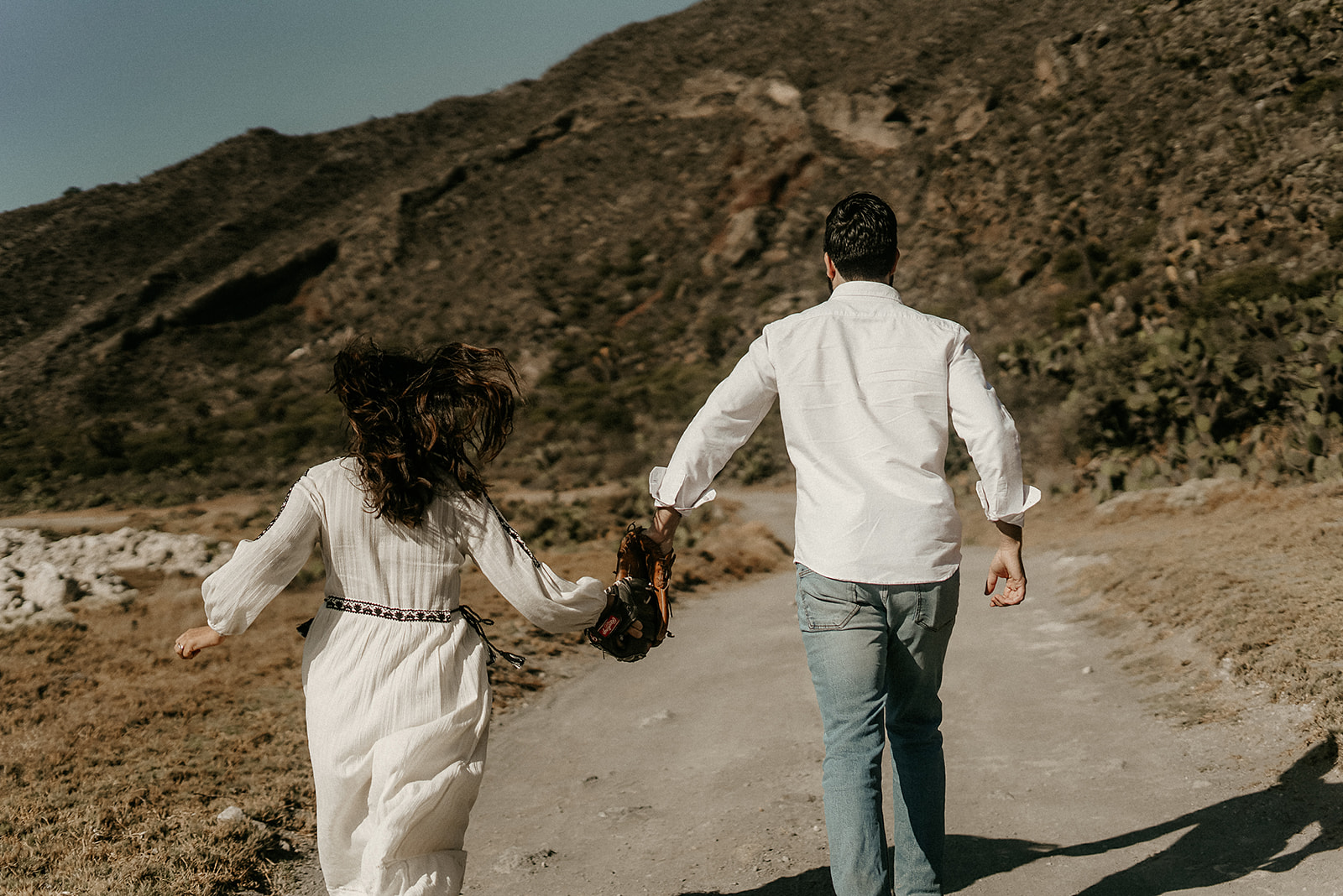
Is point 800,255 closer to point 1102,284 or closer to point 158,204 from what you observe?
point 1102,284

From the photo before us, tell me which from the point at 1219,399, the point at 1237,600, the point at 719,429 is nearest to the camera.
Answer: the point at 719,429

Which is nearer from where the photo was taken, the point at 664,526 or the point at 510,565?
the point at 510,565

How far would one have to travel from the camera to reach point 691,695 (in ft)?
21.3

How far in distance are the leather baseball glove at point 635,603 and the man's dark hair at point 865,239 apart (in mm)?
921

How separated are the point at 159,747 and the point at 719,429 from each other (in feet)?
14.1

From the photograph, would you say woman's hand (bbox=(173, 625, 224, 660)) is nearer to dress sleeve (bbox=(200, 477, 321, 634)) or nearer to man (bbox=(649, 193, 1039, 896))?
dress sleeve (bbox=(200, 477, 321, 634))

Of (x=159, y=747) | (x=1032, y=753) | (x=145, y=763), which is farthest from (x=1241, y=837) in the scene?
(x=159, y=747)

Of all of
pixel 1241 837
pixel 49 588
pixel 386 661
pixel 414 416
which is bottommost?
pixel 1241 837

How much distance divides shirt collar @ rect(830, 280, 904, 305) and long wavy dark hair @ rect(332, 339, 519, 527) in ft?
2.94

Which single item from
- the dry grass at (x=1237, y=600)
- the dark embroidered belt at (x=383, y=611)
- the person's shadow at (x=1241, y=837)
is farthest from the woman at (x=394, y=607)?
the dry grass at (x=1237, y=600)

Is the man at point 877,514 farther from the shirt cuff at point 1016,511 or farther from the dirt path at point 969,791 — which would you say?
the dirt path at point 969,791

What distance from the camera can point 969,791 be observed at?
4172mm

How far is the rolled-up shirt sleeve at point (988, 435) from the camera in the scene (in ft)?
8.43

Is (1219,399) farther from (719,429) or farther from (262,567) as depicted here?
(262,567)
